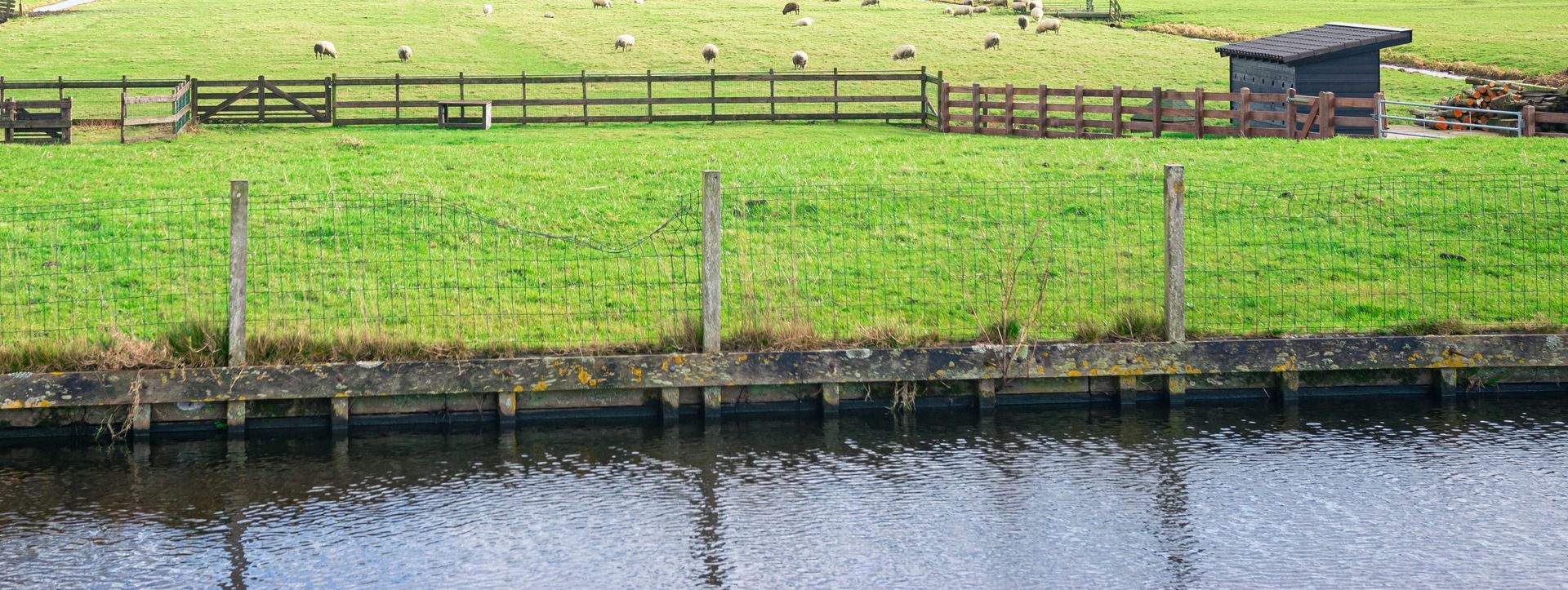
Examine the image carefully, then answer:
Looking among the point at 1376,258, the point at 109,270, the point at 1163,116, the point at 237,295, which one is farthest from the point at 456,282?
the point at 1163,116

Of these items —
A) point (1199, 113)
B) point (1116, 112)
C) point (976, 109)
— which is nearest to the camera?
point (1199, 113)

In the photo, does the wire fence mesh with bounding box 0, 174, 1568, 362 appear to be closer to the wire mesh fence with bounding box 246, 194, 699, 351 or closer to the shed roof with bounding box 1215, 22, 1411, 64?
the wire mesh fence with bounding box 246, 194, 699, 351

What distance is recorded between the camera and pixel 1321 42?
33969mm

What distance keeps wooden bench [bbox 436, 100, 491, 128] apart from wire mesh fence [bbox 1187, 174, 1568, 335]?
20345 millimetres

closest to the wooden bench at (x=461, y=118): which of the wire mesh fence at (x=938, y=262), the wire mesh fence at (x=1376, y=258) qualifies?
the wire mesh fence at (x=938, y=262)

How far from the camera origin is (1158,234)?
58.7ft

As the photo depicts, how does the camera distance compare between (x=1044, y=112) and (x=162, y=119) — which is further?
(x=1044, y=112)

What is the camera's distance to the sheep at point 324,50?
195 feet

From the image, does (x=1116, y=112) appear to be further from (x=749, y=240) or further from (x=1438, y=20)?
(x=1438, y=20)

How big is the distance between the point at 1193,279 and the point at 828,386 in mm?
5321

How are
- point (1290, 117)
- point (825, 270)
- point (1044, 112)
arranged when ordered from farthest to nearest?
point (1044, 112), point (1290, 117), point (825, 270)

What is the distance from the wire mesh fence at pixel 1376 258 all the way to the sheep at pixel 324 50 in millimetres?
45506

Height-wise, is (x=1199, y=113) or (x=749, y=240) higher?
(x=1199, y=113)

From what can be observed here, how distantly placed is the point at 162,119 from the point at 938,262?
71.3ft
